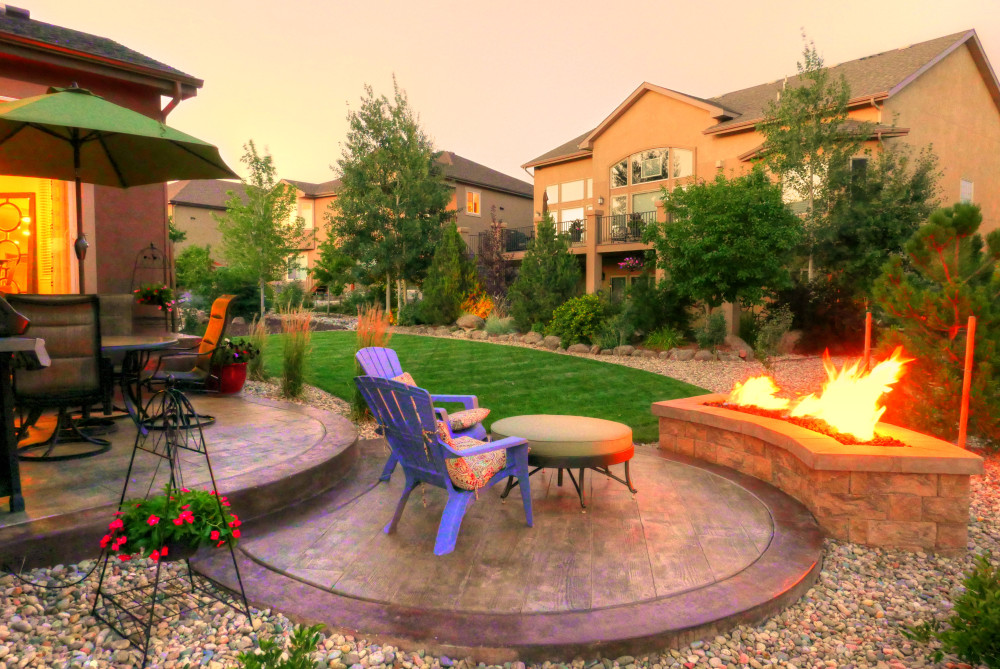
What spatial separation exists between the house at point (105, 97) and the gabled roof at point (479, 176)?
1692 centimetres

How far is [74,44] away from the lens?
682 centimetres

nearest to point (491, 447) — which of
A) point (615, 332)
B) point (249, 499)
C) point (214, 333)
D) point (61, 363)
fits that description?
point (249, 499)

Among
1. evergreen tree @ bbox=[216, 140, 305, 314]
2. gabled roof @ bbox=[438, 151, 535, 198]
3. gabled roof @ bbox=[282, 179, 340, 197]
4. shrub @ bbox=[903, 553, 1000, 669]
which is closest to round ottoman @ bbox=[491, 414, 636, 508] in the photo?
shrub @ bbox=[903, 553, 1000, 669]

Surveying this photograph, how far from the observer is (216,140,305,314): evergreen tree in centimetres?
2119

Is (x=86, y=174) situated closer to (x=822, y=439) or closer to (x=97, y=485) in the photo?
(x=97, y=485)

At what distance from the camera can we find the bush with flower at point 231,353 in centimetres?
646

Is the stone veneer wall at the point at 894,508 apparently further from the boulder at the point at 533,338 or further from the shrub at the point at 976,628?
the boulder at the point at 533,338

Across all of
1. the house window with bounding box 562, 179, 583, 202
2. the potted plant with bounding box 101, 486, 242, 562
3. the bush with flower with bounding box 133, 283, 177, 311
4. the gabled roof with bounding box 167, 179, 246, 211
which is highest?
the gabled roof with bounding box 167, 179, 246, 211

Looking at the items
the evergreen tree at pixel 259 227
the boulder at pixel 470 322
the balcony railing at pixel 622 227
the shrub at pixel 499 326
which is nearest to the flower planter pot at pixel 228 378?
the shrub at pixel 499 326

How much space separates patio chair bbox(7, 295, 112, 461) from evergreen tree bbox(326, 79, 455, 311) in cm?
1600

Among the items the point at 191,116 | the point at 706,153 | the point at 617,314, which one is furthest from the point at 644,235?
the point at 191,116

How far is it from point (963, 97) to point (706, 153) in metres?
7.19

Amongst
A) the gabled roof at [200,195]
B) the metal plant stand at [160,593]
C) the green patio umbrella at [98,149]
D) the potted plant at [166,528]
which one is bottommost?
the metal plant stand at [160,593]

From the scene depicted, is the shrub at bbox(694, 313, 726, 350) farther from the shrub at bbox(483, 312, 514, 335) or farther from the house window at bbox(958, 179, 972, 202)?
the house window at bbox(958, 179, 972, 202)
